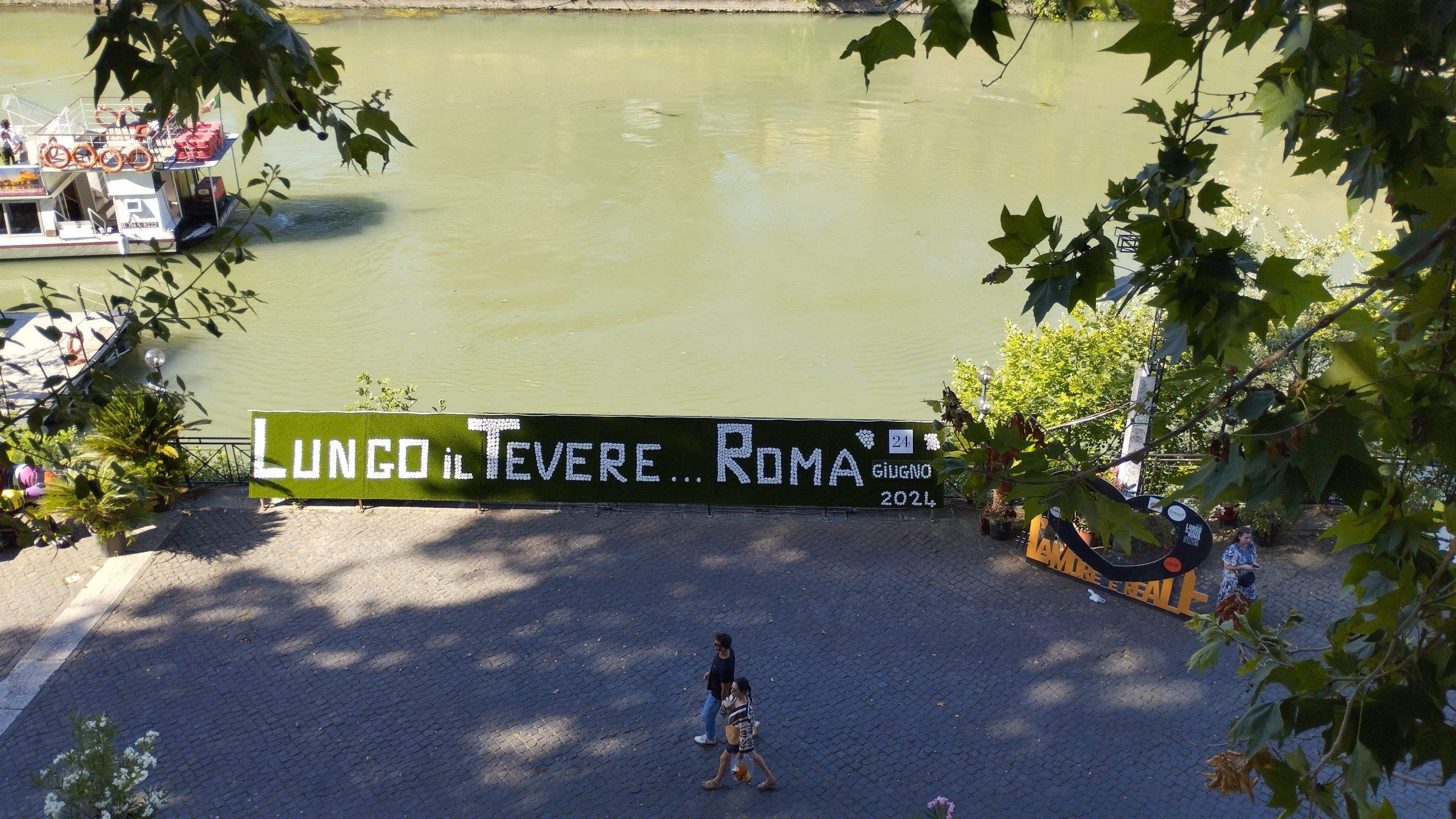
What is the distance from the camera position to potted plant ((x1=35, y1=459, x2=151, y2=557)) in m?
14.5

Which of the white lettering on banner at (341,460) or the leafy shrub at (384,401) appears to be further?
the leafy shrub at (384,401)

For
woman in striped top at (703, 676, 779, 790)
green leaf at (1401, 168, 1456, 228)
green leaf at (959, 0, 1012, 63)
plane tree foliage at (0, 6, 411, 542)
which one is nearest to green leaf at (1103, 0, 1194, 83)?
green leaf at (959, 0, 1012, 63)

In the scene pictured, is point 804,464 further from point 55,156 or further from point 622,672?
point 55,156

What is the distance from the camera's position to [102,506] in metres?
14.6

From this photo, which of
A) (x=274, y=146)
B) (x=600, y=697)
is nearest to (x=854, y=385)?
(x=600, y=697)

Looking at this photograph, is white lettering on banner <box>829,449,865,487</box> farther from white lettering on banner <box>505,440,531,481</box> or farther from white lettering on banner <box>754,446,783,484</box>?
white lettering on banner <box>505,440,531,481</box>

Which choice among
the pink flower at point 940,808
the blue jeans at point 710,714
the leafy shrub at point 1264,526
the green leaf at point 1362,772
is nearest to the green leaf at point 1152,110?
the green leaf at point 1362,772

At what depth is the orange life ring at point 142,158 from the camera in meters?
27.8

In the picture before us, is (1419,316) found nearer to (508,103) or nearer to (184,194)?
(184,194)

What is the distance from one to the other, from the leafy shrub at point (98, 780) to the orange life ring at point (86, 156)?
22999 mm

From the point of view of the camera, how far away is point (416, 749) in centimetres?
1155

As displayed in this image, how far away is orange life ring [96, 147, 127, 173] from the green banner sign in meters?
15.8

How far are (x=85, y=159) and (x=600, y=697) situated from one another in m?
23.2

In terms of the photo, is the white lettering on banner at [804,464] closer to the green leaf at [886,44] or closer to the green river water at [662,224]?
the green river water at [662,224]
